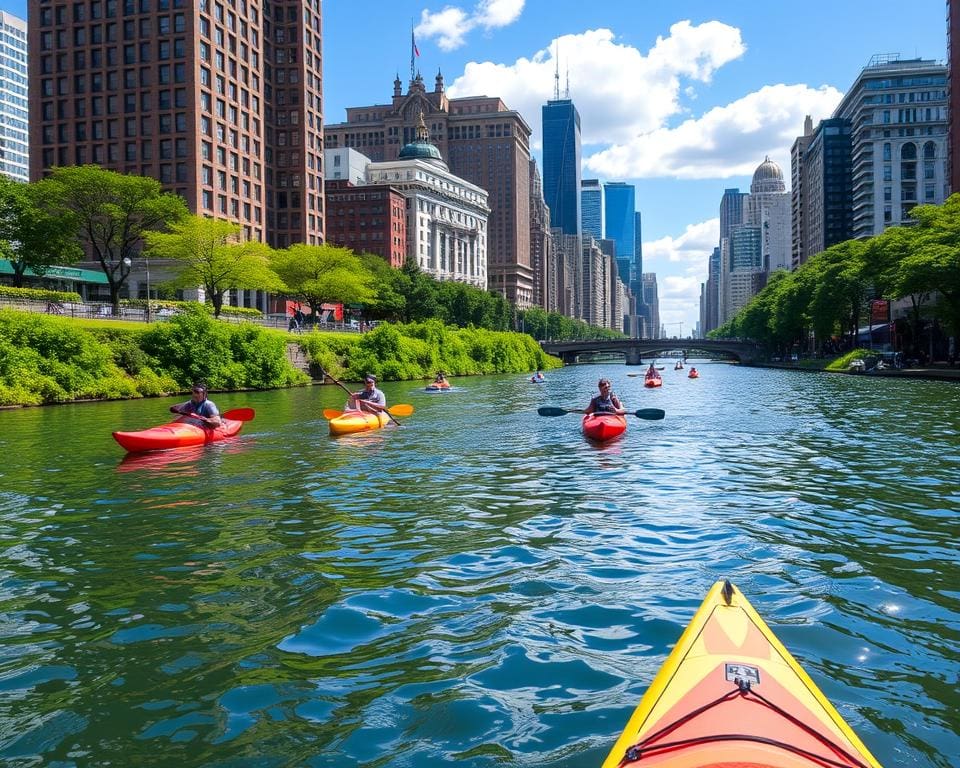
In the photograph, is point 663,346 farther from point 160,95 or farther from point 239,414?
point 239,414

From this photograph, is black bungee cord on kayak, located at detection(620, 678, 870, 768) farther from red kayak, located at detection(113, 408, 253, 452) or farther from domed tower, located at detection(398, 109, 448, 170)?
domed tower, located at detection(398, 109, 448, 170)

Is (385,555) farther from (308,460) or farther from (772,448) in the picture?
(772,448)

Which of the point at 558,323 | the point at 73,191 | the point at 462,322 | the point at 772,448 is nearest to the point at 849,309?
the point at 462,322

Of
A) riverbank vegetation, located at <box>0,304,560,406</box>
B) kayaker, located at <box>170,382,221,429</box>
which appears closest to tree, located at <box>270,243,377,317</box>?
riverbank vegetation, located at <box>0,304,560,406</box>

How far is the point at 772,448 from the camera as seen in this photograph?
65.2 feet

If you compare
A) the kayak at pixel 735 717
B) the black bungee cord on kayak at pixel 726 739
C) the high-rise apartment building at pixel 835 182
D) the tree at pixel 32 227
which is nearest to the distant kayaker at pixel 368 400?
the kayak at pixel 735 717

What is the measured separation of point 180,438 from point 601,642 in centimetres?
1526

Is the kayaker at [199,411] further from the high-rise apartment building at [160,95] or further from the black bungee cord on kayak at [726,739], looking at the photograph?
the high-rise apartment building at [160,95]

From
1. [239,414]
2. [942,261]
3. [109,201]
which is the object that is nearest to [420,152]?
[109,201]

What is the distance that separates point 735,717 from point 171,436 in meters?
17.4

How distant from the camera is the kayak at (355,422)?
22.2m

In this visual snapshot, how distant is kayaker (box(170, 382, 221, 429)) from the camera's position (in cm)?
1980

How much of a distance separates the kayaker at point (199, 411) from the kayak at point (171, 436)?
149 millimetres

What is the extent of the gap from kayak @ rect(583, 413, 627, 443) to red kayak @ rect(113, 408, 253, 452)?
9.91 meters
